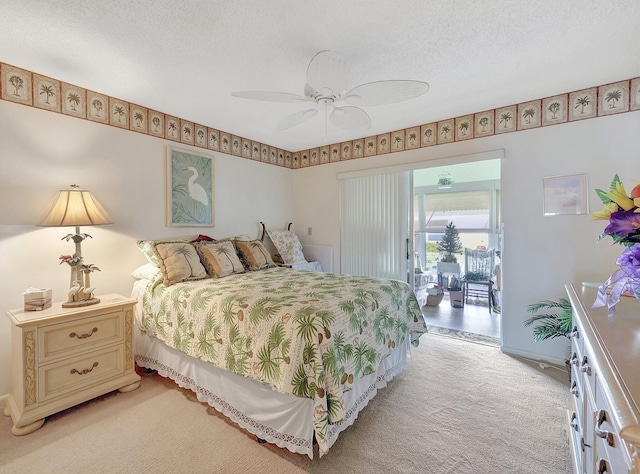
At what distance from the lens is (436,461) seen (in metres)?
1.55

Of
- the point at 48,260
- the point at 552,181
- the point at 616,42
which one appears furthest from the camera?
the point at 552,181

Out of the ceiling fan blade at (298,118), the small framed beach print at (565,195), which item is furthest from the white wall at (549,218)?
the ceiling fan blade at (298,118)

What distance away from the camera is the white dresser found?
0.57 meters

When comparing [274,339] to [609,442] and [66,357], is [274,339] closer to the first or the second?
[609,442]

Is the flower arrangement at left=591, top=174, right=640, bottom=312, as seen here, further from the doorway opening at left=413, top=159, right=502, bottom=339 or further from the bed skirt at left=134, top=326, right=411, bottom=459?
the doorway opening at left=413, top=159, right=502, bottom=339

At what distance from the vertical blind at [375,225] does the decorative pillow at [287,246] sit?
637 millimetres

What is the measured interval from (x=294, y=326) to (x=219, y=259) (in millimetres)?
1433

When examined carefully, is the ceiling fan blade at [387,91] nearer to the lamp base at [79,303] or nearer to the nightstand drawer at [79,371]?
the lamp base at [79,303]

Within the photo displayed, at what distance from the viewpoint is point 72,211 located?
2.12m

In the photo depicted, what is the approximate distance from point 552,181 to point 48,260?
4.34 metres

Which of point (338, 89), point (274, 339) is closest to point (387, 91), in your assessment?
point (338, 89)

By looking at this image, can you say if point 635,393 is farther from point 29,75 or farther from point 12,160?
point 29,75

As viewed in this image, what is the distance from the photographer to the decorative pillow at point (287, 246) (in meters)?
3.94

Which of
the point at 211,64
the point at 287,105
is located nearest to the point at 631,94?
the point at 287,105
